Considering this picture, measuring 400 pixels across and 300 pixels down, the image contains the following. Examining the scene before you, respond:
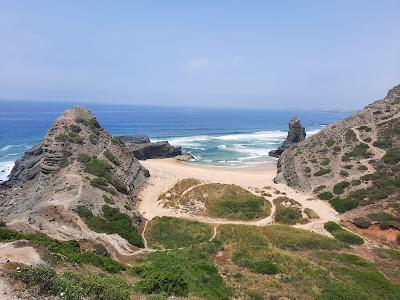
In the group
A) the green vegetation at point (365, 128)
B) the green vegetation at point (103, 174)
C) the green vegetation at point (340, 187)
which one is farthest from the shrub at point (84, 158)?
the green vegetation at point (365, 128)

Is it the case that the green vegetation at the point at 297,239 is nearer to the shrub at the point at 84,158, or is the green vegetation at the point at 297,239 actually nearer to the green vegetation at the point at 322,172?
the green vegetation at the point at 322,172

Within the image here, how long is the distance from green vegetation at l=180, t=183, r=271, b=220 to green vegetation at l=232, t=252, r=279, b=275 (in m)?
13.8

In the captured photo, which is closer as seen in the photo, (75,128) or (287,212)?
(287,212)

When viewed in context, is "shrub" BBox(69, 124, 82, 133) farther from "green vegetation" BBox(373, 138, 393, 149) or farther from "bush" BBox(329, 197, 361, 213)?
"green vegetation" BBox(373, 138, 393, 149)

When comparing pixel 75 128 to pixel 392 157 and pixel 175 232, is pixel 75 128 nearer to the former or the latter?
pixel 175 232

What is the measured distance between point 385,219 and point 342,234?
19.9 feet

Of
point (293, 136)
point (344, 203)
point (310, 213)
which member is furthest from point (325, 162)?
point (293, 136)

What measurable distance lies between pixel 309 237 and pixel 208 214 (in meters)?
13.1

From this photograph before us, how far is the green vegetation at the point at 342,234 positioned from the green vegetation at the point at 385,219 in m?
4.14

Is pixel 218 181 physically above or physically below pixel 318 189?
below

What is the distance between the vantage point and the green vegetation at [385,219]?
42056mm

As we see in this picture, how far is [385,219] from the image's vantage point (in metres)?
43.0

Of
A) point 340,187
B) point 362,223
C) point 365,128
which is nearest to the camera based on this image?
point 362,223

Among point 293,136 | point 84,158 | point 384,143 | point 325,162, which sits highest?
point 384,143
